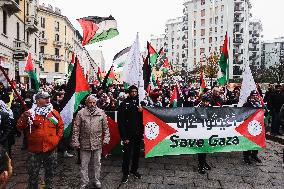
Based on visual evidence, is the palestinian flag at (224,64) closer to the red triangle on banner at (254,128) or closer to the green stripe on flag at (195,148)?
the red triangle on banner at (254,128)

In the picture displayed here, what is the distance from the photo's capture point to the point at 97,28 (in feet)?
31.5

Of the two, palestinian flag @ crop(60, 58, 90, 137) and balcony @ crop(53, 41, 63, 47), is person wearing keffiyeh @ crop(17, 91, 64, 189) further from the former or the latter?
balcony @ crop(53, 41, 63, 47)

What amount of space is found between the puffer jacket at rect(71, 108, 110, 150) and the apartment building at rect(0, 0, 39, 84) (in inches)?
593

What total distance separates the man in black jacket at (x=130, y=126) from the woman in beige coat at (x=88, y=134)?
26.1 inches

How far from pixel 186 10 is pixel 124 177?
8577 cm

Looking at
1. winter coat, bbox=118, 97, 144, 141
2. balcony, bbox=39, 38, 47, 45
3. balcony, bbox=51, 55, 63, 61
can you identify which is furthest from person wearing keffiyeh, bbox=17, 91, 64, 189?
balcony, bbox=51, 55, 63, 61

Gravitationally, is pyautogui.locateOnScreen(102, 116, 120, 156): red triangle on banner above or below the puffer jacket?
below

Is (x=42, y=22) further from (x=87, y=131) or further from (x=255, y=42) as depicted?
(x=255, y=42)

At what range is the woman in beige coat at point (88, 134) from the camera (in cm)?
580

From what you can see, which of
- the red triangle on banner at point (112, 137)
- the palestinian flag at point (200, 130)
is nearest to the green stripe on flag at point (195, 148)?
the palestinian flag at point (200, 130)

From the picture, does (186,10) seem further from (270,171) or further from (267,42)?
(270,171)

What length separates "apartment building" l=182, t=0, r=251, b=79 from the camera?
3135 inches

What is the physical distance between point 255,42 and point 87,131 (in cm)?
10616

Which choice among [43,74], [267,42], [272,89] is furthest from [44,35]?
[267,42]
